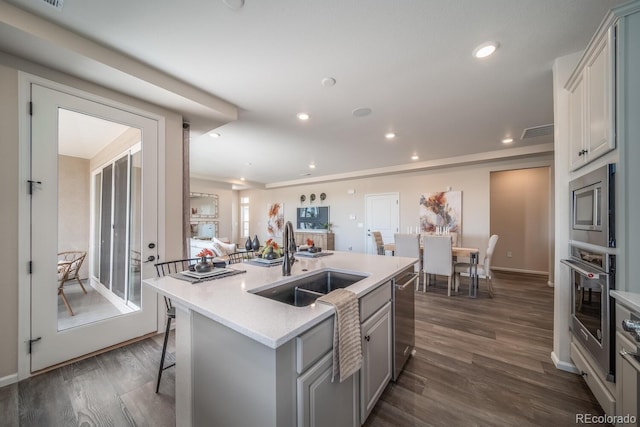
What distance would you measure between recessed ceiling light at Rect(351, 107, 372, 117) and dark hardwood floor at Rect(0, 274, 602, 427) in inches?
105

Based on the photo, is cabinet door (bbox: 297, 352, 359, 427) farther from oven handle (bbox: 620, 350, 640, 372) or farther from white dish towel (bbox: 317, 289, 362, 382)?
oven handle (bbox: 620, 350, 640, 372)

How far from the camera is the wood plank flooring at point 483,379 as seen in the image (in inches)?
61.3

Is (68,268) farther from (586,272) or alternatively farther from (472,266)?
(472,266)

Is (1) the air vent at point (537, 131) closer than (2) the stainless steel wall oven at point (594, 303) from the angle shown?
No

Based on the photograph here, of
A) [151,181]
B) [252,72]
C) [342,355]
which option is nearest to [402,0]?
[252,72]

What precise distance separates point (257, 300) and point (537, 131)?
4.56 meters

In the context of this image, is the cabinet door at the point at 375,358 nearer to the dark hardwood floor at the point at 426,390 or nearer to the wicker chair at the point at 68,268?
the dark hardwood floor at the point at 426,390

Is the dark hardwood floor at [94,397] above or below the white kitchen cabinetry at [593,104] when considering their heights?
below

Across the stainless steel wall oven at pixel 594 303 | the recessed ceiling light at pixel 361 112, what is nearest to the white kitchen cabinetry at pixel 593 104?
the stainless steel wall oven at pixel 594 303

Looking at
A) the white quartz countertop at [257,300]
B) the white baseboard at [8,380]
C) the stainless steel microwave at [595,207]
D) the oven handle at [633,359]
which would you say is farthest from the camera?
the white baseboard at [8,380]

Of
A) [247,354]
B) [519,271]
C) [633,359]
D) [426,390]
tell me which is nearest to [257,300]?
[247,354]

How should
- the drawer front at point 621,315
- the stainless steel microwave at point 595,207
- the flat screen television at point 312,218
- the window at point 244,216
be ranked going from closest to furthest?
the drawer front at point 621,315
the stainless steel microwave at point 595,207
the flat screen television at point 312,218
the window at point 244,216

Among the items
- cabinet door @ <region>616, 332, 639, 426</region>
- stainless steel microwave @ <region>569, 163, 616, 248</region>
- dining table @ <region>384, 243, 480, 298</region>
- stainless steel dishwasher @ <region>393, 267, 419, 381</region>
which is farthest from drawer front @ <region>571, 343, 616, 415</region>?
dining table @ <region>384, 243, 480, 298</region>

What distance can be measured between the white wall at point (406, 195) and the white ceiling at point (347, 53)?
1.81 m
